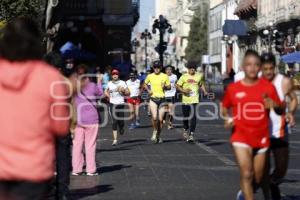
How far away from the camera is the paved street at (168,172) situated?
1151cm

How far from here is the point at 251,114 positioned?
8.86m

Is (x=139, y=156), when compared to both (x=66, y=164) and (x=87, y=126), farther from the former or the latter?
(x=66, y=164)

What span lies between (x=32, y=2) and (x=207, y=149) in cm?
949

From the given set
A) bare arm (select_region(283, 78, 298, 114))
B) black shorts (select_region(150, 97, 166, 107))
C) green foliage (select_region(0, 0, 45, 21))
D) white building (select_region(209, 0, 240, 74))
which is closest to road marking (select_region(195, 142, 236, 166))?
black shorts (select_region(150, 97, 166, 107))

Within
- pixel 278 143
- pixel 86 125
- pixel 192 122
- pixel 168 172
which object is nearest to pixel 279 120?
pixel 278 143

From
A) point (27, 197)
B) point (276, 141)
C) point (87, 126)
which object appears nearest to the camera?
point (27, 197)

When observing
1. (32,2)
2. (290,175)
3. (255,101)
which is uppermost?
A: (32,2)

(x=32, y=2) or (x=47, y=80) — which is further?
(x=32, y=2)

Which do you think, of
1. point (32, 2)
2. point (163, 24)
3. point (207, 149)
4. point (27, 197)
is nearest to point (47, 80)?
point (27, 197)

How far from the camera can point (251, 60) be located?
8.93 m

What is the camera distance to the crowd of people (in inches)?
223

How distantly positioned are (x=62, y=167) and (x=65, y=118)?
15.3 ft

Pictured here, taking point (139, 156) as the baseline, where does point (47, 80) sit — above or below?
above

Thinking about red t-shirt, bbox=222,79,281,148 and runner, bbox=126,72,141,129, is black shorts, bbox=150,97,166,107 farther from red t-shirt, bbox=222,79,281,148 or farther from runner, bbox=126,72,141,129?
red t-shirt, bbox=222,79,281,148
